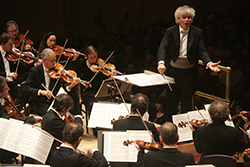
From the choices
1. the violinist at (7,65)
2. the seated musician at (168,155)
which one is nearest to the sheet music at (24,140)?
the seated musician at (168,155)

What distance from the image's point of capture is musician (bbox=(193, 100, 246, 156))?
9.78ft

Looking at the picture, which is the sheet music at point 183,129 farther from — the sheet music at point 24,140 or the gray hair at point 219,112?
the sheet music at point 24,140

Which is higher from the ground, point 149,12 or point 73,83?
point 149,12

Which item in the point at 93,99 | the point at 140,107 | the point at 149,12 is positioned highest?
the point at 149,12

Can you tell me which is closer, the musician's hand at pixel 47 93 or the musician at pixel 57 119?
the musician at pixel 57 119

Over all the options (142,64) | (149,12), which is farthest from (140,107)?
(149,12)

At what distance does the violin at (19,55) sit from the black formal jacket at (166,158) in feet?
11.0

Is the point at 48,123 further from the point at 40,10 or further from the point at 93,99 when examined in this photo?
the point at 40,10

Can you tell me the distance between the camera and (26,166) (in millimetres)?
2580

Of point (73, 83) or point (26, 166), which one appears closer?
point (26, 166)

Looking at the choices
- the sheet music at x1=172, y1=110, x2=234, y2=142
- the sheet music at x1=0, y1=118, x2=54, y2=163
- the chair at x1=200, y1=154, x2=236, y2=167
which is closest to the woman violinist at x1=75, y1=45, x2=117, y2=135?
the sheet music at x1=172, y1=110, x2=234, y2=142

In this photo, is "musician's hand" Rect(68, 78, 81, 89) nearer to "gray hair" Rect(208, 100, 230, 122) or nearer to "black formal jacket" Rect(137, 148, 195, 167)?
"gray hair" Rect(208, 100, 230, 122)

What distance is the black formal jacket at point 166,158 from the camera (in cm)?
257

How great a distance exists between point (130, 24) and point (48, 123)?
238 inches
